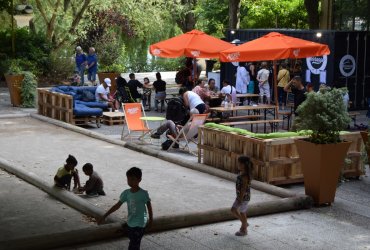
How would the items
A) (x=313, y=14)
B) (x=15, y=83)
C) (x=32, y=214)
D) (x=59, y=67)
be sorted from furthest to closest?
1. (x=59, y=67)
2. (x=313, y=14)
3. (x=15, y=83)
4. (x=32, y=214)

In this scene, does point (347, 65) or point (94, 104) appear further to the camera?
point (347, 65)

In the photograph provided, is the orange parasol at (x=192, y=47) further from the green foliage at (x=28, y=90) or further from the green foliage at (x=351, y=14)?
the green foliage at (x=351, y=14)

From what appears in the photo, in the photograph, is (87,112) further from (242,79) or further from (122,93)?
(242,79)

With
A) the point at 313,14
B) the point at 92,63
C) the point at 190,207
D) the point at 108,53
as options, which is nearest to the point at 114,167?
the point at 190,207

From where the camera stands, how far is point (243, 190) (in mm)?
9648

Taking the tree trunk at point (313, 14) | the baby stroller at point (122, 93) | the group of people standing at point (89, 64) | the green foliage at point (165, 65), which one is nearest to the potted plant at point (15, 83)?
the baby stroller at point (122, 93)

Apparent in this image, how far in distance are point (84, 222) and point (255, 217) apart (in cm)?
259

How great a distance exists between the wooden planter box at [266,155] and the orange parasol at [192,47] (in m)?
7.63

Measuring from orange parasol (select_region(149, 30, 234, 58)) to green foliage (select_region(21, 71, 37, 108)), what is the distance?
15.0 ft

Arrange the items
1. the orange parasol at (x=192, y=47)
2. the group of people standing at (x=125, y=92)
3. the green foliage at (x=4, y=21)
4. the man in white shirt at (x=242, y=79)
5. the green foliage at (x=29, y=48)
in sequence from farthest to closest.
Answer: the green foliage at (x=4, y=21), the green foliage at (x=29, y=48), the man in white shirt at (x=242, y=79), the group of people standing at (x=125, y=92), the orange parasol at (x=192, y=47)

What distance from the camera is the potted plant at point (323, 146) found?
11.4 meters

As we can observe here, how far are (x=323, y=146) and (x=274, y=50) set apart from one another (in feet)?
25.1

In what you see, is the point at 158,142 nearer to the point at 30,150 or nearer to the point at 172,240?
the point at 30,150

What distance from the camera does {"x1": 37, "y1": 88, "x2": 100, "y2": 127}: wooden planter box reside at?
807 inches
